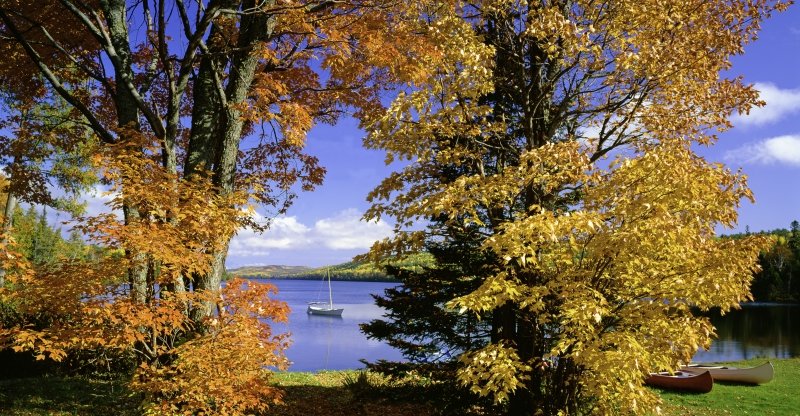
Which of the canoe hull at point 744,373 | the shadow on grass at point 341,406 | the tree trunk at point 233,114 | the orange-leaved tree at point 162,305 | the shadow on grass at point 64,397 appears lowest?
the canoe hull at point 744,373

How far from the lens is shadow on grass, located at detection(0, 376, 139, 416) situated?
30.0 feet

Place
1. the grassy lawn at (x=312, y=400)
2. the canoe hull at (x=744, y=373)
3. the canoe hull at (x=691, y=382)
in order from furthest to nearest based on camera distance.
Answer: the canoe hull at (x=744, y=373) → the canoe hull at (x=691, y=382) → the grassy lawn at (x=312, y=400)

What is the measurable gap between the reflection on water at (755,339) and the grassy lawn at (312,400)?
14532mm

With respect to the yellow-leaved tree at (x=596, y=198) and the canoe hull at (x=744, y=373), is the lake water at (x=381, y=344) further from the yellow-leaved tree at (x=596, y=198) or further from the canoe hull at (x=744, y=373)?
the yellow-leaved tree at (x=596, y=198)

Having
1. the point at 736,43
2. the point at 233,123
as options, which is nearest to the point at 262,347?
the point at 233,123

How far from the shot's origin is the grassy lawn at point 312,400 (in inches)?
371

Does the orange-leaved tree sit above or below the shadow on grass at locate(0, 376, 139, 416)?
above

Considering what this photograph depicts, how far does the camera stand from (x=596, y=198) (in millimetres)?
6848

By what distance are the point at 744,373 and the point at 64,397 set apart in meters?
18.2

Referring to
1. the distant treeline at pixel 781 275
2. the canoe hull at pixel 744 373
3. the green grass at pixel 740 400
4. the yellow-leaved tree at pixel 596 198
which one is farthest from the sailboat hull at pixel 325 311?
the distant treeline at pixel 781 275

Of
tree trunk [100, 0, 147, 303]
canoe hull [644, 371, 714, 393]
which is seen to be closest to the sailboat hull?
canoe hull [644, 371, 714, 393]

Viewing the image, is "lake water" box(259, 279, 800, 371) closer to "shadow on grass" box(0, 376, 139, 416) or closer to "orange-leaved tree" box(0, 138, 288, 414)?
"shadow on grass" box(0, 376, 139, 416)

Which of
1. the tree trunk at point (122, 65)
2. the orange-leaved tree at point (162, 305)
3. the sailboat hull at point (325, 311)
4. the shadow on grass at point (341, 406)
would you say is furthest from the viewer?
the sailboat hull at point (325, 311)

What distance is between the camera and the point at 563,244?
743 cm
